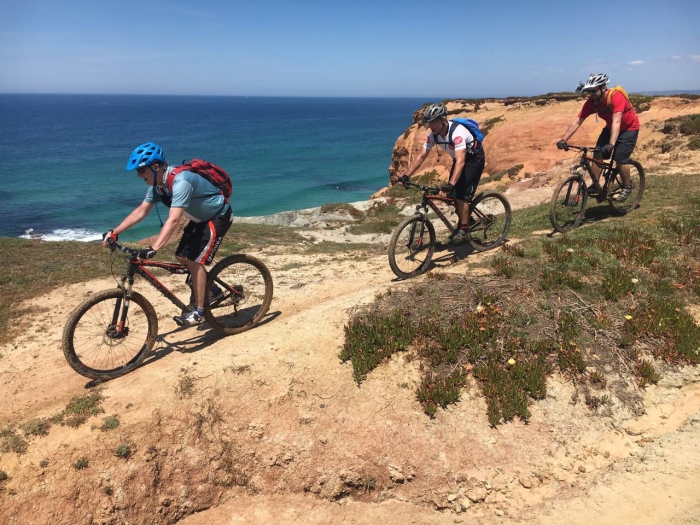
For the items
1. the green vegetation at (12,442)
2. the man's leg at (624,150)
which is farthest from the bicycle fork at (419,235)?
the green vegetation at (12,442)

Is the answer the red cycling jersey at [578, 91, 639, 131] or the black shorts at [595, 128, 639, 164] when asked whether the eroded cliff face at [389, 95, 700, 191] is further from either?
the red cycling jersey at [578, 91, 639, 131]

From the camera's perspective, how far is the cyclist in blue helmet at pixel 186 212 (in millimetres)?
5996

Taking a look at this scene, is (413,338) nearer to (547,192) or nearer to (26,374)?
(26,374)

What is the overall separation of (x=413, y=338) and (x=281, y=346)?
2.08 metres

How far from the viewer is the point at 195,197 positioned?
21.1 ft

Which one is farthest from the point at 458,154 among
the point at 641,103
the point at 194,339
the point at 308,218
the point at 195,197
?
the point at 641,103

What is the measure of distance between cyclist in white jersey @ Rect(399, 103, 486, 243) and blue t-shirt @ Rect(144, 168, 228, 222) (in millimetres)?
3503

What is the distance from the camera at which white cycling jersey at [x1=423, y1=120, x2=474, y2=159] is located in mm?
8156

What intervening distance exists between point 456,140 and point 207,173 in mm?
4614

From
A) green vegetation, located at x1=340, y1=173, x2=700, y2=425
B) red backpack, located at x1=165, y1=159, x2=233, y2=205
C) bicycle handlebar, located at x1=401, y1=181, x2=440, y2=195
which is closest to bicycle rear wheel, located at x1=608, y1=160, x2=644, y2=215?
green vegetation, located at x1=340, y1=173, x2=700, y2=425

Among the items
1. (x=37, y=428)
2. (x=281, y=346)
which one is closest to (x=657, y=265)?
(x=281, y=346)

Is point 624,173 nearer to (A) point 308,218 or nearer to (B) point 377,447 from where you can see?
(B) point 377,447

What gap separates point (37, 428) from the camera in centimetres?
529

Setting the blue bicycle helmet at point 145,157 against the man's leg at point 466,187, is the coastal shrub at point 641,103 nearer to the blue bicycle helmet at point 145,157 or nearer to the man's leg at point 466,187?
the man's leg at point 466,187
